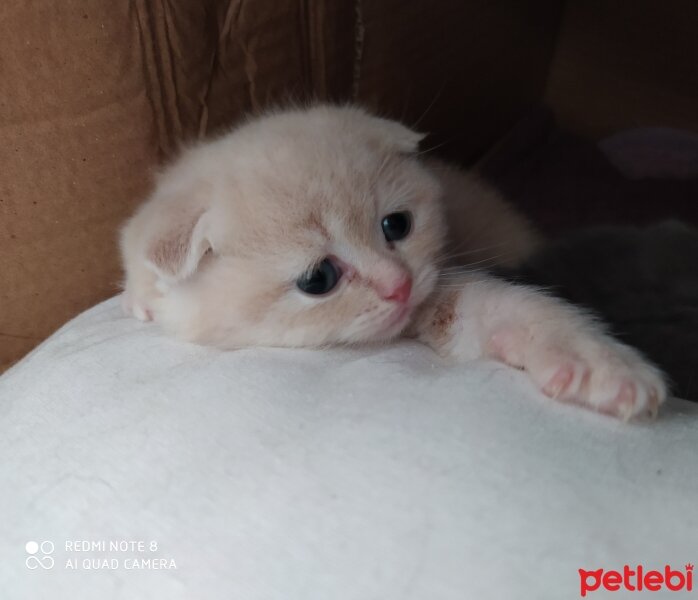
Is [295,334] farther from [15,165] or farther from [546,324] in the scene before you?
[15,165]

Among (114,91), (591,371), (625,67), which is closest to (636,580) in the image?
(591,371)

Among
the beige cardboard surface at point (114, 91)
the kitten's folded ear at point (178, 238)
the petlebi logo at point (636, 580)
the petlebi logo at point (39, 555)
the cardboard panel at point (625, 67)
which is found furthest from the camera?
the cardboard panel at point (625, 67)

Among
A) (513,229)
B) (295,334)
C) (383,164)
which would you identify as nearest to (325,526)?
(295,334)

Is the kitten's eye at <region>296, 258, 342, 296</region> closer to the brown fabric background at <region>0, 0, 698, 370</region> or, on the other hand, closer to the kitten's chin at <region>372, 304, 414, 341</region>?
the kitten's chin at <region>372, 304, 414, 341</region>

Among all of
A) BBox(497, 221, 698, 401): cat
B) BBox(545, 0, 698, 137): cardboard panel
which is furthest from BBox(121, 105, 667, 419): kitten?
BBox(545, 0, 698, 137): cardboard panel

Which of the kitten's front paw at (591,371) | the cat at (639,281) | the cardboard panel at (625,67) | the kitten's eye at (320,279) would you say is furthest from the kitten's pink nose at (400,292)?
the cardboard panel at (625,67)

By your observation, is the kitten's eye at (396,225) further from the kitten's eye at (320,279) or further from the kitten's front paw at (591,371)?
the kitten's front paw at (591,371)
